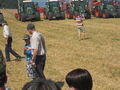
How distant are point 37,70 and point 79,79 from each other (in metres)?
5.44

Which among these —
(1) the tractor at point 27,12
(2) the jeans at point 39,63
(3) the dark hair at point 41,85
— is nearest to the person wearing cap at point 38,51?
(2) the jeans at point 39,63

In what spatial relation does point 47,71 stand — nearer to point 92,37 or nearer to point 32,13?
point 92,37

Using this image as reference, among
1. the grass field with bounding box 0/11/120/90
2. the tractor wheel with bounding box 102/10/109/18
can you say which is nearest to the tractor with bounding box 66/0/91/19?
the tractor wheel with bounding box 102/10/109/18

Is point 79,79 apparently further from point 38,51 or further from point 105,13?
point 105,13

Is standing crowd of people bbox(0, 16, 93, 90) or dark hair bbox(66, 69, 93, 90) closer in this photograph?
standing crowd of people bbox(0, 16, 93, 90)

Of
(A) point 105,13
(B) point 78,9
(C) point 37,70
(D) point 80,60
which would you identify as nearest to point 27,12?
(B) point 78,9

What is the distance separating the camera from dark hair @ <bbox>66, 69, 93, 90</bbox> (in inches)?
143

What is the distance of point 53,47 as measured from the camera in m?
18.0

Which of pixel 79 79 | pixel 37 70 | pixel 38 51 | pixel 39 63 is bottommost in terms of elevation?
pixel 37 70

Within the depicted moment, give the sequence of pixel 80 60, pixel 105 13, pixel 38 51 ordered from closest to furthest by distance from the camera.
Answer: pixel 38 51, pixel 80 60, pixel 105 13

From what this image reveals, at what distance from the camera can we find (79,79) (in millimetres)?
3635

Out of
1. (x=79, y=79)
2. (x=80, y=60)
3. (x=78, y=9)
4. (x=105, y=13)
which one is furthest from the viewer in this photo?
(x=78, y=9)

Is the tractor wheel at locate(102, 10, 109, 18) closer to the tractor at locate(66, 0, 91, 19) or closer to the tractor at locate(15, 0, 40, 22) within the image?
the tractor at locate(66, 0, 91, 19)

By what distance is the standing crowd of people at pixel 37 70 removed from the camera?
270 centimetres
